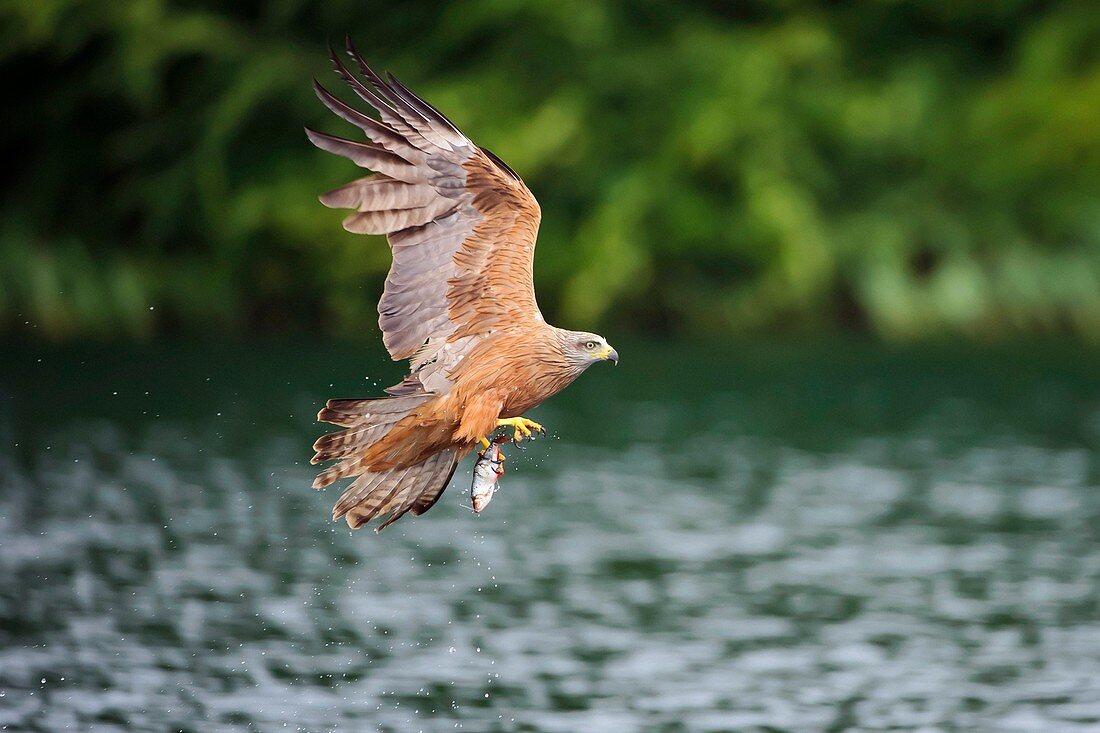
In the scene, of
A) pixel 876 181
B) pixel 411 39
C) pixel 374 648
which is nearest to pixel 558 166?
pixel 411 39

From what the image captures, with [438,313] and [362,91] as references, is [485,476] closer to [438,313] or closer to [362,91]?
[438,313]

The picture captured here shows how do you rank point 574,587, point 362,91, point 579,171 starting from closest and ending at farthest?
point 362,91, point 574,587, point 579,171

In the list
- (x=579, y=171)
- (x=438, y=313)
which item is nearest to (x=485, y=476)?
(x=438, y=313)

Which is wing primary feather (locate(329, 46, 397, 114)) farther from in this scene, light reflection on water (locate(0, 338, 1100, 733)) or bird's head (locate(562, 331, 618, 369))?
light reflection on water (locate(0, 338, 1100, 733))

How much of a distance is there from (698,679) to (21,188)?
20358 millimetres

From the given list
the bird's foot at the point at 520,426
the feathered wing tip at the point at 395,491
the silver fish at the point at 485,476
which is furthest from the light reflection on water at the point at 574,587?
the silver fish at the point at 485,476

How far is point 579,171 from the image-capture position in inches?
1131

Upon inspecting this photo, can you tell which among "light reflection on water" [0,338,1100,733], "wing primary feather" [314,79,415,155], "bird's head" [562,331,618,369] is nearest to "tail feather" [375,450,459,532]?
"bird's head" [562,331,618,369]

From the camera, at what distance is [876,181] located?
99.7 feet

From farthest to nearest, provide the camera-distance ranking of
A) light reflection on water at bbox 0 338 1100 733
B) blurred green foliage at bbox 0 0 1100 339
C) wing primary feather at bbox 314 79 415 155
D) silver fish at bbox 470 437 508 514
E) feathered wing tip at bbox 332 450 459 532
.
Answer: blurred green foliage at bbox 0 0 1100 339
light reflection on water at bbox 0 338 1100 733
feathered wing tip at bbox 332 450 459 532
wing primary feather at bbox 314 79 415 155
silver fish at bbox 470 437 508 514

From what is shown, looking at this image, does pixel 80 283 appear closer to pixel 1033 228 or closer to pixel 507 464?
pixel 507 464

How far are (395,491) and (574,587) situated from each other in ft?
26.6

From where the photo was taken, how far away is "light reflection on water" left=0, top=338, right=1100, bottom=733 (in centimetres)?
1224

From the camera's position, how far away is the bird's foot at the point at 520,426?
7.58 m
